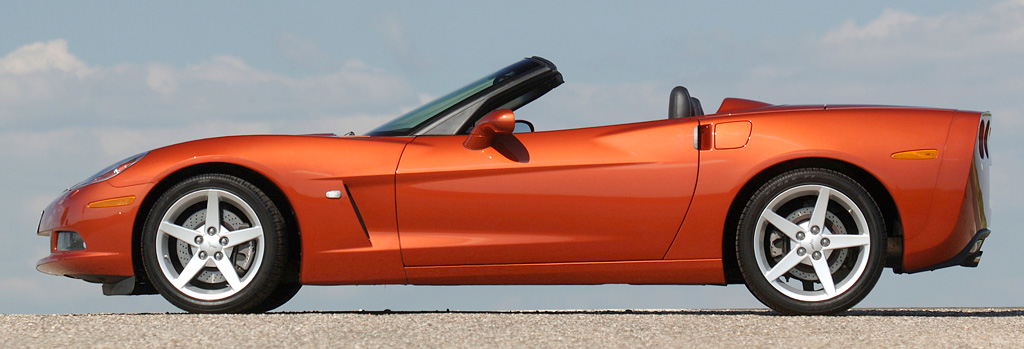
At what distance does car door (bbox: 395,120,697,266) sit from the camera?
5363 millimetres

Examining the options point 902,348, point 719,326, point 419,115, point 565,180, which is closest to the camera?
point 902,348

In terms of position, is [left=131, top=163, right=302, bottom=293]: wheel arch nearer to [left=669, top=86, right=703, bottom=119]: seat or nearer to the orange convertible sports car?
the orange convertible sports car

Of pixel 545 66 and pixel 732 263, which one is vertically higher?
pixel 545 66

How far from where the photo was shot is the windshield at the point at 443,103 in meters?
5.92

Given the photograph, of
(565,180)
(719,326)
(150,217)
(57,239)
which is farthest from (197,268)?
(719,326)

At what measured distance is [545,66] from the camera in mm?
6055

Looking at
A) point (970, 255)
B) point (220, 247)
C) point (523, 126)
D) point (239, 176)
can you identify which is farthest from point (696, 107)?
point (220, 247)

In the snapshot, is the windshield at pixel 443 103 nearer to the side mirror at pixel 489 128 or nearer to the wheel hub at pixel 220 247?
the side mirror at pixel 489 128

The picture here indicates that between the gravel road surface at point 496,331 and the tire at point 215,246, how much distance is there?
27 cm

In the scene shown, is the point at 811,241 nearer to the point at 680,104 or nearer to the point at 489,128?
the point at 680,104

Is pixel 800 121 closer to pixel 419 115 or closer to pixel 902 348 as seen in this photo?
pixel 902 348

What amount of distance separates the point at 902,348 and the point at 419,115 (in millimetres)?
2802

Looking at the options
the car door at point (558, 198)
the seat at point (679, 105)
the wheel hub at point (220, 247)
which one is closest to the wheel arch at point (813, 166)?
the car door at point (558, 198)

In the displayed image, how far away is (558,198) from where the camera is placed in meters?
5.36
